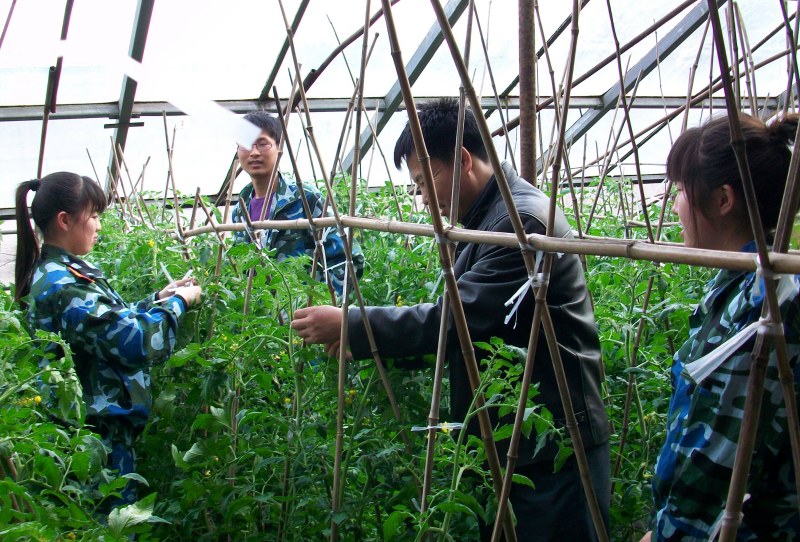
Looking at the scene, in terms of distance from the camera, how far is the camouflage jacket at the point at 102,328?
69.4 inches

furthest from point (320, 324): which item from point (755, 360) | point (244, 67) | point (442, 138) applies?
point (244, 67)

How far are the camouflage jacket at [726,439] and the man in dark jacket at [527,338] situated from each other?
0.35 meters

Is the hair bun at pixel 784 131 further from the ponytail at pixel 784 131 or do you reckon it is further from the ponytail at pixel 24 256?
the ponytail at pixel 24 256

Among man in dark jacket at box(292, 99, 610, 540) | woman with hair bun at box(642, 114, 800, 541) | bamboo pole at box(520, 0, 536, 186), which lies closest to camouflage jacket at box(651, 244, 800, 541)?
woman with hair bun at box(642, 114, 800, 541)

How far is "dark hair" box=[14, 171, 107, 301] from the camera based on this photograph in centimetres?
192

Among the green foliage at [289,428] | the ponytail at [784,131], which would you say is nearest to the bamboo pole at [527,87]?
the green foliage at [289,428]

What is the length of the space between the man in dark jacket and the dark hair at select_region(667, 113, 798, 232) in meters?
0.31

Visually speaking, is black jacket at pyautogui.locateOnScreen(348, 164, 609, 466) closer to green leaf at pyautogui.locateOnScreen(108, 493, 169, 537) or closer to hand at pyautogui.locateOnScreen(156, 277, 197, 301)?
green leaf at pyautogui.locateOnScreen(108, 493, 169, 537)

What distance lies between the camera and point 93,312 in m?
1.77

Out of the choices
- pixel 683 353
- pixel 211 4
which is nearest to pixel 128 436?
Result: pixel 683 353

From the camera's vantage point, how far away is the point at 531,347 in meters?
1.10

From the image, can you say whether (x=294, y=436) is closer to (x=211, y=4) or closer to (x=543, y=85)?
(x=211, y=4)

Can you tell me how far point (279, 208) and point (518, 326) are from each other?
1313 mm

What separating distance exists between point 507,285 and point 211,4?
348 cm
